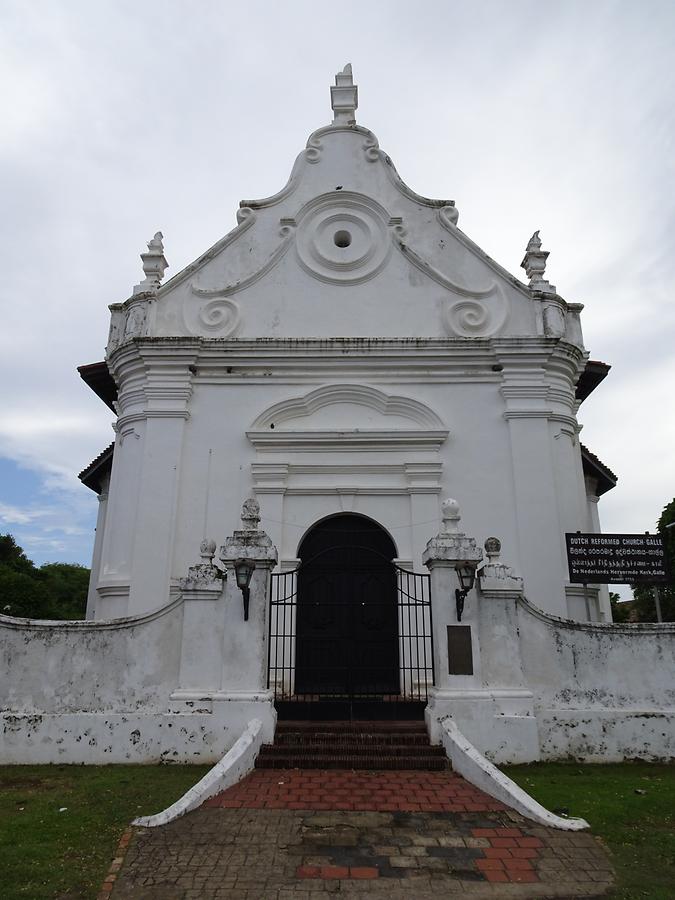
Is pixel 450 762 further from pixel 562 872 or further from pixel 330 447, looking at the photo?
pixel 330 447

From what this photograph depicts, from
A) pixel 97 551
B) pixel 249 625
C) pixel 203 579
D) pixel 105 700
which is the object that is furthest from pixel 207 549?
pixel 97 551

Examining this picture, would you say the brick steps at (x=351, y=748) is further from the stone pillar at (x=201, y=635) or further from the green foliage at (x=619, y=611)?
the green foliage at (x=619, y=611)

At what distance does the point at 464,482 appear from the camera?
39.0 feet

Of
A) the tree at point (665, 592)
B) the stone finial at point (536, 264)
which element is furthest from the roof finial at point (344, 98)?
the tree at point (665, 592)

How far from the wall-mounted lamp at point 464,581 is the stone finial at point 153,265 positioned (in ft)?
28.7

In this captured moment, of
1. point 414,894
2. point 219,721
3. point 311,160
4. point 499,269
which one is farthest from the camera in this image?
point 311,160

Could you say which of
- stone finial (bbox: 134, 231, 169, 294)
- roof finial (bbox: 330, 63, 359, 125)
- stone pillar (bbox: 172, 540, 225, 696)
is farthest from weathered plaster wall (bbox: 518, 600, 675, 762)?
roof finial (bbox: 330, 63, 359, 125)

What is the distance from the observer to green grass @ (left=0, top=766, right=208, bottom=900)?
4.67 meters

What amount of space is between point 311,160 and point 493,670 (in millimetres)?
11041

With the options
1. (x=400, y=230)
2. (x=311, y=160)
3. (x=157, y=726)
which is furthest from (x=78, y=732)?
(x=311, y=160)

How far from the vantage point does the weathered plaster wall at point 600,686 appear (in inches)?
323

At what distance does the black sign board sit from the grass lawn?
3143 millimetres

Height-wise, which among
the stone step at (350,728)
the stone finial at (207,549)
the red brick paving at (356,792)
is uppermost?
the stone finial at (207,549)

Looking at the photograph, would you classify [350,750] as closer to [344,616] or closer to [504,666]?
[504,666]
